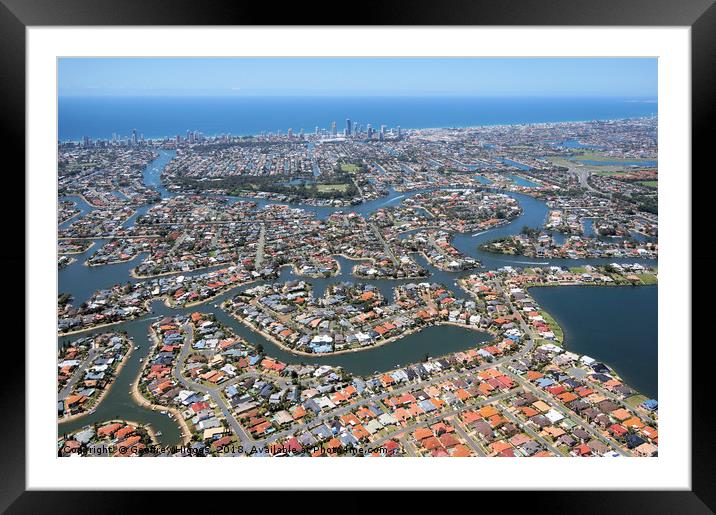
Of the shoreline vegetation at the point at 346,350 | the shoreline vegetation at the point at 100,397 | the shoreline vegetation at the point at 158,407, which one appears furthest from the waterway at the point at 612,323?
the shoreline vegetation at the point at 100,397

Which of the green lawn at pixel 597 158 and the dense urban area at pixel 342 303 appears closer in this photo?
the dense urban area at pixel 342 303

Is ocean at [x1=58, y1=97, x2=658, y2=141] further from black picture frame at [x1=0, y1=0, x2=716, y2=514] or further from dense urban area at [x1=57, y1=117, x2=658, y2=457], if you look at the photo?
black picture frame at [x1=0, y1=0, x2=716, y2=514]

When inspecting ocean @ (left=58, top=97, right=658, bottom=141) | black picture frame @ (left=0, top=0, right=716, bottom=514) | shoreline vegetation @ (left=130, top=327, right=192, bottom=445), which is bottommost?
shoreline vegetation @ (left=130, top=327, right=192, bottom=445)

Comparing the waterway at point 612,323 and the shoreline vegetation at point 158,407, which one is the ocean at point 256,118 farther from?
the waterway at point 612,323

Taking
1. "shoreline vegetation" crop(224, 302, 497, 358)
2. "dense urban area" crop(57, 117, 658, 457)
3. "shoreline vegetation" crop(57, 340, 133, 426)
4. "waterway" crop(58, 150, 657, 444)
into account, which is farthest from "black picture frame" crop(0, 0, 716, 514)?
"shoreline vegetation" crop(224, 302, 497, 358)
